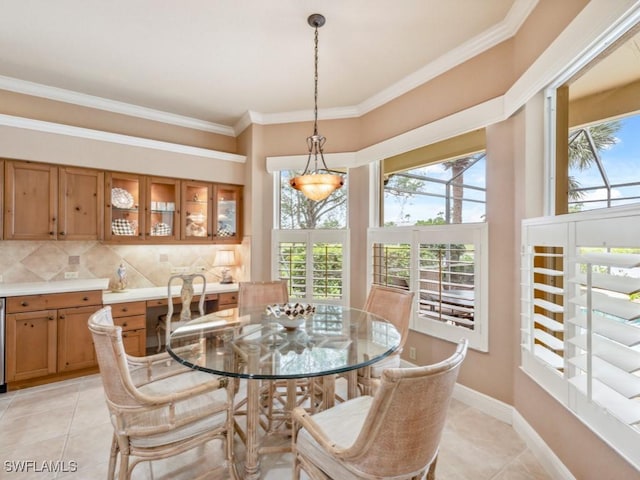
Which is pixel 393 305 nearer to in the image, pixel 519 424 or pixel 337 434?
pixel 519 424

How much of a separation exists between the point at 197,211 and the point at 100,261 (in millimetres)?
1250

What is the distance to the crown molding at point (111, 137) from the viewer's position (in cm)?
300

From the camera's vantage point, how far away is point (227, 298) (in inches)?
155

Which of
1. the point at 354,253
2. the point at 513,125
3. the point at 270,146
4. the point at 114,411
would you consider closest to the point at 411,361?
the point at 354,253

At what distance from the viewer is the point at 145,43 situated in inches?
103

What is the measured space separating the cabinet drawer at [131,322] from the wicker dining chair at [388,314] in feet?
8.10

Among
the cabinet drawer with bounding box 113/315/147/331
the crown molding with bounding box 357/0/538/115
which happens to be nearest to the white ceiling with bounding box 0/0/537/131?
the crown molding with bounding box 357/0/538/115

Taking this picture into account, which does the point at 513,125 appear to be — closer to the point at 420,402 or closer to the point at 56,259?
the point at 420,402

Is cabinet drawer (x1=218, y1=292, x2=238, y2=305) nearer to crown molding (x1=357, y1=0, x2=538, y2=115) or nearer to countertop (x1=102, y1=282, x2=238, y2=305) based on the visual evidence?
countertop (x1=102, y1=282, x2=238, y2=305)

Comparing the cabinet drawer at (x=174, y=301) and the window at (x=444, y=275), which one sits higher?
the window at (x=444, y=275)

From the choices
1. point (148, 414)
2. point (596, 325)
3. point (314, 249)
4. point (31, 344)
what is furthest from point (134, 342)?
point (596, 325)

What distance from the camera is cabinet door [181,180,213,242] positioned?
3955 millimetres

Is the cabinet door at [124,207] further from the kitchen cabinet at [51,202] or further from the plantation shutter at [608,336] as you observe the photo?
the plantation shutter at [608,336]

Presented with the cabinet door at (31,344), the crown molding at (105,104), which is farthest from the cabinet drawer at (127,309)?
the crown molding at (105,104)
